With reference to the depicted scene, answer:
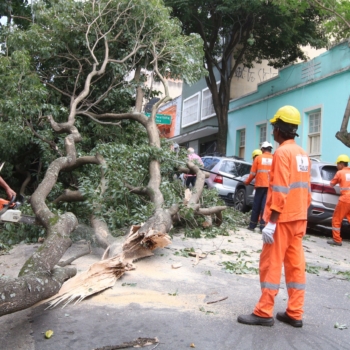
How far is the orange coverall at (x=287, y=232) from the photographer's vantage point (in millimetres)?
3748

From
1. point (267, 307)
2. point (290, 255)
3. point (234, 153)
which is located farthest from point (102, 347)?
point (234, 153)

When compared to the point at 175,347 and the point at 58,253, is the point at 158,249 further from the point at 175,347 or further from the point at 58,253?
the point at 175,347

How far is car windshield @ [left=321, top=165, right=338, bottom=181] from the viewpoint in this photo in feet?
31.2

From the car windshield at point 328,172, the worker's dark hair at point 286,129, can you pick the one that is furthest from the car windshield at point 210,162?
the worker's dark hair at point 286,129

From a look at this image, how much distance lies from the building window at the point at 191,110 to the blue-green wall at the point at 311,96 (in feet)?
21.8

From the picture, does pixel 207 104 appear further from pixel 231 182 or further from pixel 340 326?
pixel 340 326

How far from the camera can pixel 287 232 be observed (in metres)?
3.84

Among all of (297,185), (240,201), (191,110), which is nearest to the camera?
(297,185)

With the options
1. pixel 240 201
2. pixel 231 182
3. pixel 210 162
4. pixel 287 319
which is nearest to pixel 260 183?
pixel 240 201

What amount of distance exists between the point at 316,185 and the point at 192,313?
6.17 meters

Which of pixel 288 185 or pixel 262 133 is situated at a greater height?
pixel 262 133

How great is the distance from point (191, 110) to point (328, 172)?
20.8 m

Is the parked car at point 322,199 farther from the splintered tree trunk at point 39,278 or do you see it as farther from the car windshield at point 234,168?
the splintered tree trunk at point 39,278

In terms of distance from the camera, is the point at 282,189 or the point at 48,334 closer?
the point at 48,334
